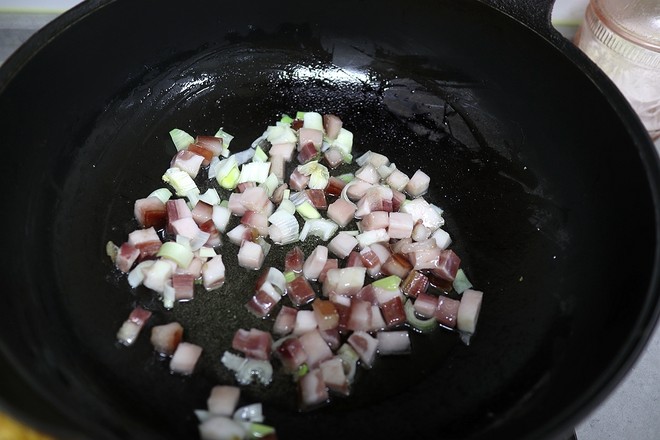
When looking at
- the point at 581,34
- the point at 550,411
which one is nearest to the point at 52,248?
the point at 550,411

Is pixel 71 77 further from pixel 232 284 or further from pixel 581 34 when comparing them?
pixel 581 34

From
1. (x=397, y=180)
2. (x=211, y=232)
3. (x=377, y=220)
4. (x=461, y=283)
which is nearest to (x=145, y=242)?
(x=211, y=232)

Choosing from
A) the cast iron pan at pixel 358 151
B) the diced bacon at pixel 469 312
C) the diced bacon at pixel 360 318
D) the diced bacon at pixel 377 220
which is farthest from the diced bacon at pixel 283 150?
the diced bacon at pixel 469 312

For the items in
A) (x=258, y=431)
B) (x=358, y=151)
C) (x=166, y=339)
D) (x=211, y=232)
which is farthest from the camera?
(x=358, y=151)

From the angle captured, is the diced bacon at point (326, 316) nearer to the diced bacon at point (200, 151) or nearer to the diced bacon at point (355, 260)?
the diced bacon at point (355, 260)

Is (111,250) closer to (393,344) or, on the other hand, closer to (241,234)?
(241,234)

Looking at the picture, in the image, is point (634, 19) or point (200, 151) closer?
point (200, 151)
